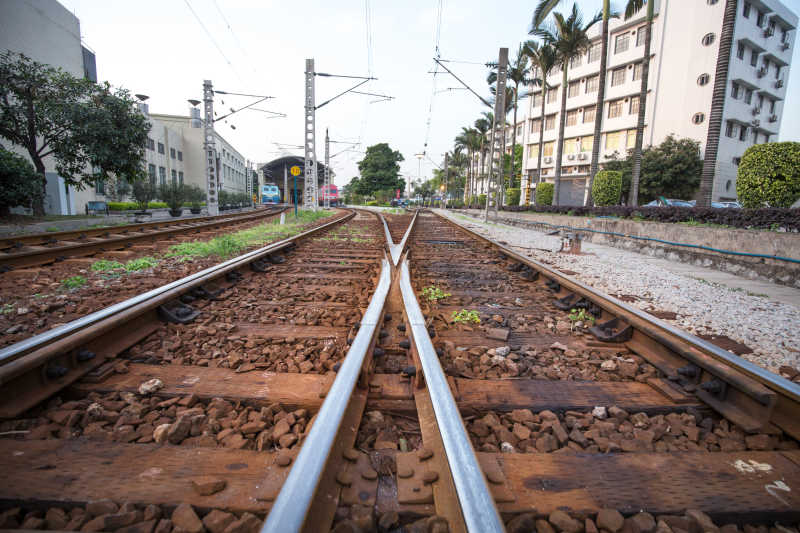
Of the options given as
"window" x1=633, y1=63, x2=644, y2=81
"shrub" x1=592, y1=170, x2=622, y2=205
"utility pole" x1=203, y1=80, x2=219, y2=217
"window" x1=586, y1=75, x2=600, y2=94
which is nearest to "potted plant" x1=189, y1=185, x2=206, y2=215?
"utility pole" x1=203, y1=80, x2=219, y2=217

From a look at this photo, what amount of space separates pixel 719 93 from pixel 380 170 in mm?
69817

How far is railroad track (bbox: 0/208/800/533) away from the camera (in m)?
1.15

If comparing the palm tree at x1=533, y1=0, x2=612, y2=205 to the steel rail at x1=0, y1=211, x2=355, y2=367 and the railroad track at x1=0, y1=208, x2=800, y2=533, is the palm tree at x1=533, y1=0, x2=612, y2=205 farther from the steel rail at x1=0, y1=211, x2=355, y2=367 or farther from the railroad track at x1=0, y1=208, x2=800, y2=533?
the steel rail at x1=0, y1=211, x2=355, y2=367

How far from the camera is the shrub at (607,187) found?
16688mm

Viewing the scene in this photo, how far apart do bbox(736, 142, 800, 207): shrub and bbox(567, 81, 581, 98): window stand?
44.3m

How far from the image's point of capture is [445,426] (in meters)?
1.36

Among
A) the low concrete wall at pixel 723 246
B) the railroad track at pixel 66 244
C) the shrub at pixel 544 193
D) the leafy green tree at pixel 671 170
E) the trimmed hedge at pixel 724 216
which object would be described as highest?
the leafy green tree at pixel 671 170

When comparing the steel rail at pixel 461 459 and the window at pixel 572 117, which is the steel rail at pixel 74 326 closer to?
the steel rail at pixel 461 459

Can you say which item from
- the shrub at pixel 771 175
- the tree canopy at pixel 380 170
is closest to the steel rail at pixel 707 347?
the shrub at pixel 771 175

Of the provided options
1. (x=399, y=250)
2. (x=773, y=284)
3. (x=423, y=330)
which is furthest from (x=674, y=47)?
(x=423, y=330)

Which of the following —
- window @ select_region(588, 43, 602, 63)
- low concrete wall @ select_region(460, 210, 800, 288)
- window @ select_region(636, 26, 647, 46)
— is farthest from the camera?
window @ select_region(588, 43, 602, 63)

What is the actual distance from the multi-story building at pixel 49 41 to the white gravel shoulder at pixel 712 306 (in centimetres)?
2073

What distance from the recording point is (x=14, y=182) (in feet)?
36.6

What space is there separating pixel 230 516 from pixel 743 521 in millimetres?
1596
